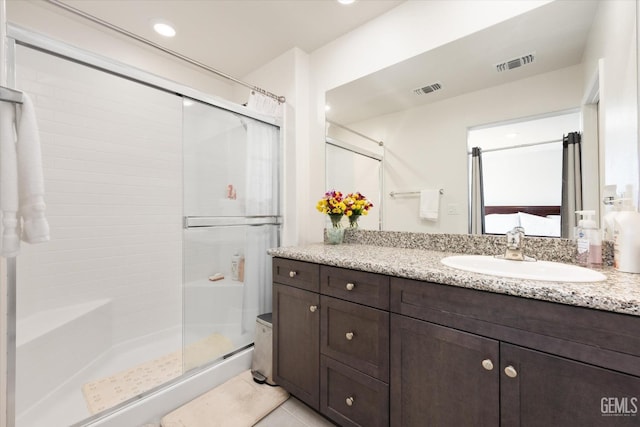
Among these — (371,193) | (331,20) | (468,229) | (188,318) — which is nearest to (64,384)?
(188,318)

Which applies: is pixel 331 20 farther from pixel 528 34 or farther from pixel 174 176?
pixel 174 176

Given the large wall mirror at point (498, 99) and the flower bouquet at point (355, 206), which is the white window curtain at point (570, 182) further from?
the flower bouquet at point (355, 206)

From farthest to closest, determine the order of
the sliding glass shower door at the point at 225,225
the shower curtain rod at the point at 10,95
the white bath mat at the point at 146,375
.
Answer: the sliding glass shower door at the point at 225,225 → the white bath mat at the point at 146,375 → the shower curtain rod at the point at 10,95

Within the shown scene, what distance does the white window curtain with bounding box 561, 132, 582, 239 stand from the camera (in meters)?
1.24

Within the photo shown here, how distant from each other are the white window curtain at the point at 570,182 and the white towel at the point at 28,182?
2065 mm

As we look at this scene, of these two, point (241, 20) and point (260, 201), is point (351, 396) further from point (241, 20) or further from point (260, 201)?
point (241, 20)

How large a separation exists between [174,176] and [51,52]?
1.39m

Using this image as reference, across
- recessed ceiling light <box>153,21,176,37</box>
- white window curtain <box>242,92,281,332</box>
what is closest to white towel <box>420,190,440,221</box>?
white window curtain <box>242,92,281,332</box>

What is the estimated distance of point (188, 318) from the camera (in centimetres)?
187

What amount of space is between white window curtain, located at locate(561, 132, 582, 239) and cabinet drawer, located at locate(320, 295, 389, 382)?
3.19 feet

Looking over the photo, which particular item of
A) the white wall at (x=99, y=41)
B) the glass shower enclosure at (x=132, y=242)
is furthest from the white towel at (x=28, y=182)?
the white wall at (x=99, y=41)

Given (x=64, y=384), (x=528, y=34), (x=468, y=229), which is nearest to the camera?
(x=528, y=34)

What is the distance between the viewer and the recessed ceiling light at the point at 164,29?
1.87 m

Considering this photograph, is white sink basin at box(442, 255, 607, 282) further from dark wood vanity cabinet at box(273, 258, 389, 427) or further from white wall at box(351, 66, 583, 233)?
dark wood vanity cabinet at box(273, 258, 389, 427)
